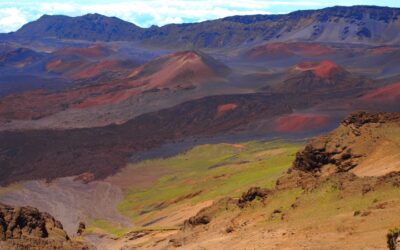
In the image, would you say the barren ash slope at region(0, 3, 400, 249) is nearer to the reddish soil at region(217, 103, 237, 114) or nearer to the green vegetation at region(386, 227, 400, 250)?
the green vegetation at region(386, 227, 400, 250)

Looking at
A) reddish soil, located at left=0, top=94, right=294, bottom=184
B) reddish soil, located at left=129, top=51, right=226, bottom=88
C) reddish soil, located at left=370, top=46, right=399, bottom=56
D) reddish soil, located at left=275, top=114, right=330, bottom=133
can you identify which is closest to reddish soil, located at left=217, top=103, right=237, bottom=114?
reddish soil, located at left=0, top=94, right=294, bottom=184

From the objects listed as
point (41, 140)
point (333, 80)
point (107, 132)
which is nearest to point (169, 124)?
point (107, 132)

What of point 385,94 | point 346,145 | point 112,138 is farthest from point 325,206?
point 385,94

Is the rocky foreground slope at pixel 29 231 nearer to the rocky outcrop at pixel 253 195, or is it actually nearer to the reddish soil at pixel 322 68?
the rocky outcrop at pixel 253 195

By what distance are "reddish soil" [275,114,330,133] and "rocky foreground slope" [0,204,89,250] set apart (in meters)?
66.2

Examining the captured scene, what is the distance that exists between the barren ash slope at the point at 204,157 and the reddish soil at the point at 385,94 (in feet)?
2.14

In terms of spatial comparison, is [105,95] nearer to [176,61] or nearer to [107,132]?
[176,61]

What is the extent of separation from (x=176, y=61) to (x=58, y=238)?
131437mm

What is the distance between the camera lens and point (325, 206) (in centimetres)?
2953

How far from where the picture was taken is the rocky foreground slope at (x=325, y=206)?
2441 cm

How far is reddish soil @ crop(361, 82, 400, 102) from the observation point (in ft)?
382

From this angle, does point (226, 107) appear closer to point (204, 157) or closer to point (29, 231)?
point (204, 157)

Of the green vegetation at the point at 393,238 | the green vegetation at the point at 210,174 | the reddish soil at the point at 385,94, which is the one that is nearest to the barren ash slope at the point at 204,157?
the green vegetation at the point at 393,238

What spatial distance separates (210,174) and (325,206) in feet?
136
